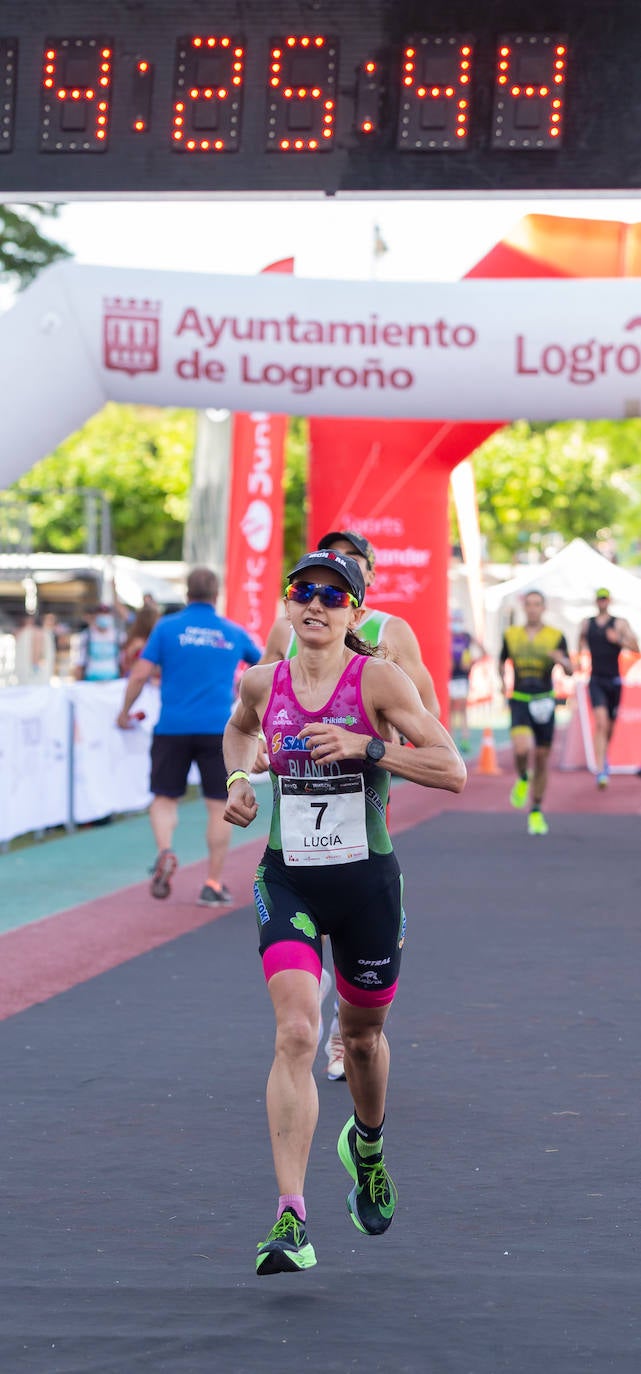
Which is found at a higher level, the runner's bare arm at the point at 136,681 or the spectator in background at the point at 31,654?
the runner's bare arm at the point at 136,681

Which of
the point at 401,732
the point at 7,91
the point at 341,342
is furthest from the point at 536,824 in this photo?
the point at 401,732

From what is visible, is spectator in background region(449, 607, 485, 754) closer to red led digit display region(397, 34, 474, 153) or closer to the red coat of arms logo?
the red coat of arms logo

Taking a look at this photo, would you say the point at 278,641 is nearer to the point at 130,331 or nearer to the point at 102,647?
the point at 130,331

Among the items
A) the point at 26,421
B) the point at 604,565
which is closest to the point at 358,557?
the point at 26,421

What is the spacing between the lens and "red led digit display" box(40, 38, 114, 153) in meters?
10.5

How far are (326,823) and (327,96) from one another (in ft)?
20.9

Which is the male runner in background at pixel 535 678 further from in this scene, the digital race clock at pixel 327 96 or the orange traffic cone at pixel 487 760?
the orange traffic cone at pixel 487 760

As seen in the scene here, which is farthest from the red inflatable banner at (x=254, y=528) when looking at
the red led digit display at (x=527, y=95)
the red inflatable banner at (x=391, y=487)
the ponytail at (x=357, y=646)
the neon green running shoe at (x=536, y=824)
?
the ponytail at (x=357, y=646)

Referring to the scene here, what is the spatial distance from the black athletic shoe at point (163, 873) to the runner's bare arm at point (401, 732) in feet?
21.2

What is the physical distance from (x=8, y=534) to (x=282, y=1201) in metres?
21.3

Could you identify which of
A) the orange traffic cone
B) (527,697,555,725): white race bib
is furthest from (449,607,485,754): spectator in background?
(527,697,555,725): white race bib

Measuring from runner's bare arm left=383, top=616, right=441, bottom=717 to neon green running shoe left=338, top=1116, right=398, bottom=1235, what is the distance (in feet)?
5.73

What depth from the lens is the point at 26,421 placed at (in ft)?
43.3

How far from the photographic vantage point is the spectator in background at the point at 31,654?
26.3 m
